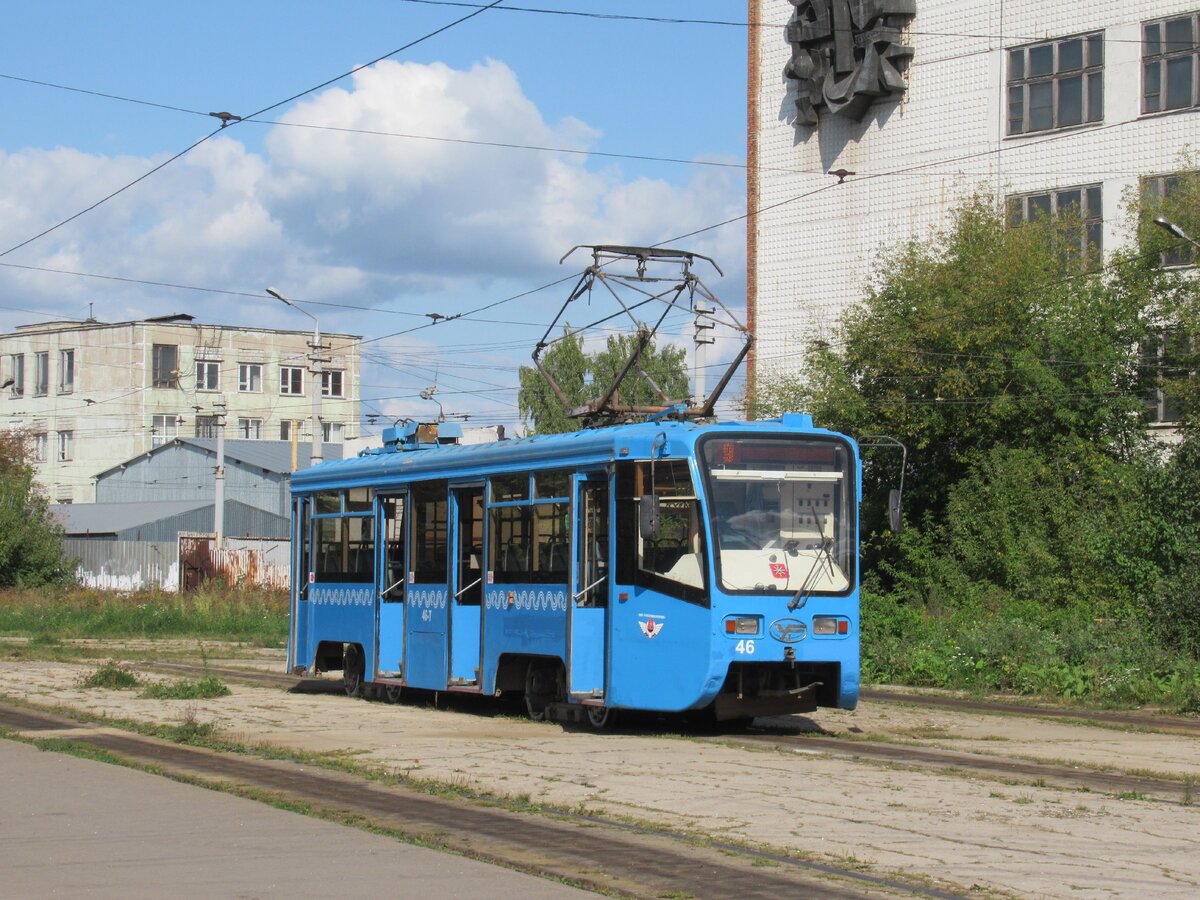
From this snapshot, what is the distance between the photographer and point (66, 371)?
→ 289ft

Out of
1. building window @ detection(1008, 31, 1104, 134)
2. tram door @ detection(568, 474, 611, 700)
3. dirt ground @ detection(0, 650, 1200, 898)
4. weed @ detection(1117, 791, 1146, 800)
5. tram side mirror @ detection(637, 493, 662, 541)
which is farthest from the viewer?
building window @ detection(1008, 31, 1104, 134)

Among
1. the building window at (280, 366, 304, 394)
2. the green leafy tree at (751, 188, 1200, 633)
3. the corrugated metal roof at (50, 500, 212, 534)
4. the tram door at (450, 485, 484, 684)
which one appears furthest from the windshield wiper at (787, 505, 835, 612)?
the building window at (280, 366, 304, 394)

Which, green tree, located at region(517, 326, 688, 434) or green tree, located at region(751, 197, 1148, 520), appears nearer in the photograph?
green tree, located at region(751, 197, 1148, 520)

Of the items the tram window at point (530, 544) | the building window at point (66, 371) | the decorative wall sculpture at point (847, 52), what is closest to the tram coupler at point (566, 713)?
the tram window at point (530, 544)

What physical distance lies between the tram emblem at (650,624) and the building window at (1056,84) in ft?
95.5

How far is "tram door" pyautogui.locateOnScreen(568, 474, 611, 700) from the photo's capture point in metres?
16.3

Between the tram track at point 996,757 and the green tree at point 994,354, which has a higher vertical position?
the green tree at point 994,354

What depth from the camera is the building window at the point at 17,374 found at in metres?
90.4

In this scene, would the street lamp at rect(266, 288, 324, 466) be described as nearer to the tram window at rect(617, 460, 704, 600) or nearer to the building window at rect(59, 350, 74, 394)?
the tram window at rect(617, 460, 704, 600)

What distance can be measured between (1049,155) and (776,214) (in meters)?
8.89

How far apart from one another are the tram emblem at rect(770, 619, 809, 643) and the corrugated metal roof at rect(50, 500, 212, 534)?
55.5m

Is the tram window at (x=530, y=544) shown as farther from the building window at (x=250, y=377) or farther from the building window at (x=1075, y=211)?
the building window at (x=250, y=377)

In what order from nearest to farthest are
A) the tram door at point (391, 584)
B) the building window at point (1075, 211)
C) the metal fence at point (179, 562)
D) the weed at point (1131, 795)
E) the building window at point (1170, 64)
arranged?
the weed at point (1131, 795) < the tram door at point (391, 584) < the building window at point (1075, 211) < the building window at point (1170, 64) < the metal fence at point (179, 562)

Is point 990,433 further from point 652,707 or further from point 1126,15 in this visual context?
point 652,707
